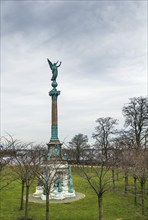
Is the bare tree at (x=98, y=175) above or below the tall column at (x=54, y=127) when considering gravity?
below

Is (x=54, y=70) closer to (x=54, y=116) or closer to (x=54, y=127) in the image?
(x=54, y=116)

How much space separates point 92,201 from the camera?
22.2 m

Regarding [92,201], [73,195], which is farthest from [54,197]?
[92,201]

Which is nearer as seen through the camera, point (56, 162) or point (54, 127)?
point (56, 162)

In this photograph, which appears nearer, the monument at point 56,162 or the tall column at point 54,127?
the monument at point 56,162

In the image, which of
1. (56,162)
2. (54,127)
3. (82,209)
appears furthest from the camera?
(54,127)

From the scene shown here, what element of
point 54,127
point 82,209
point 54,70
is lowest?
point 82,209

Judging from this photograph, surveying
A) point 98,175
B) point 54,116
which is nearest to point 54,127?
point 54,116

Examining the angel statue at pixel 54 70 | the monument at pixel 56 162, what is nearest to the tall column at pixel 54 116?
the monument at pixel 56 162

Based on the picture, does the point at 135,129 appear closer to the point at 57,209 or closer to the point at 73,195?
the point at 73,195

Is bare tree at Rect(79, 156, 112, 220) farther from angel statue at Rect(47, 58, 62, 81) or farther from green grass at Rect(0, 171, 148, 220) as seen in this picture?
angel statue at Rect(47, 58, 62, 81)

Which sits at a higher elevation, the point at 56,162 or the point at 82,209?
the point at 56,162

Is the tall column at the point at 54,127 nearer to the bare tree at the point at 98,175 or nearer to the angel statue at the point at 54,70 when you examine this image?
the angel statue at the point at 54,70

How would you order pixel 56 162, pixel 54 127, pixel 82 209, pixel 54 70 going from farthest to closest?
pixel 54 70
pixel 54 127
pixel 56 162
pixel 82 209
